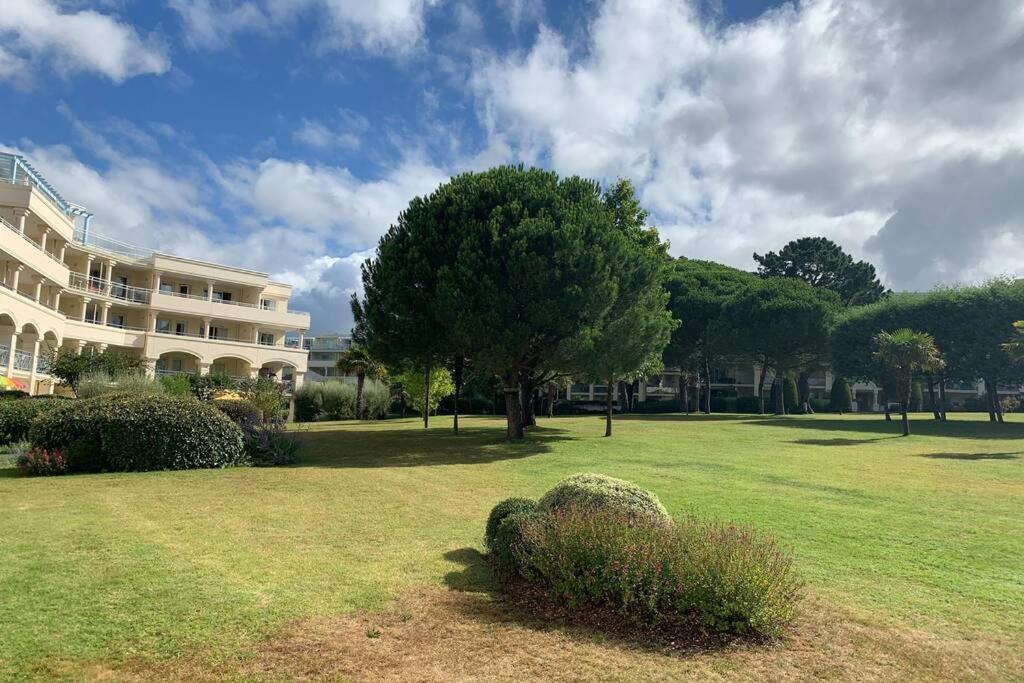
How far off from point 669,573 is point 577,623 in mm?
989

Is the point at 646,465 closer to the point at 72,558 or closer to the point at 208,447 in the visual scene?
the point at 208,447

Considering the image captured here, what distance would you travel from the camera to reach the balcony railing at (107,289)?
4778 centimetres

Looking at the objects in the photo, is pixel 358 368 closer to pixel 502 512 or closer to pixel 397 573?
pixel 502 512

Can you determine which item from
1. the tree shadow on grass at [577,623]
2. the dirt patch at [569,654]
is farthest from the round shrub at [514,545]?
the dirt patch at [569,654]

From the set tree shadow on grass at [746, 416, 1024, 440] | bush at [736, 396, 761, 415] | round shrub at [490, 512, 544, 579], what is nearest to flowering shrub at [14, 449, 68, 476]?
round shrub at [490, 512, 544, 579]

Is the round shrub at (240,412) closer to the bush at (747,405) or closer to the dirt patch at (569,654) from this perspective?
the dirt patch at (569,654)

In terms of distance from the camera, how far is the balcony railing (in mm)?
47781

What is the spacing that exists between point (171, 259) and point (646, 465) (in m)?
47.6

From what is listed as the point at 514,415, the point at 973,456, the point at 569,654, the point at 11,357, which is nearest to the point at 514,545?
the point at 569,654

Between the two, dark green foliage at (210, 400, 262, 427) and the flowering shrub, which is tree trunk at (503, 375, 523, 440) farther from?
the flowering shrub

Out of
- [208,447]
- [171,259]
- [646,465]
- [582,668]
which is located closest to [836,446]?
[646,465]

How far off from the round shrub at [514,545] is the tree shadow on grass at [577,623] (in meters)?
0.22

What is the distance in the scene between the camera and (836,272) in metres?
80.5

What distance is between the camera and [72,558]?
303 inches
